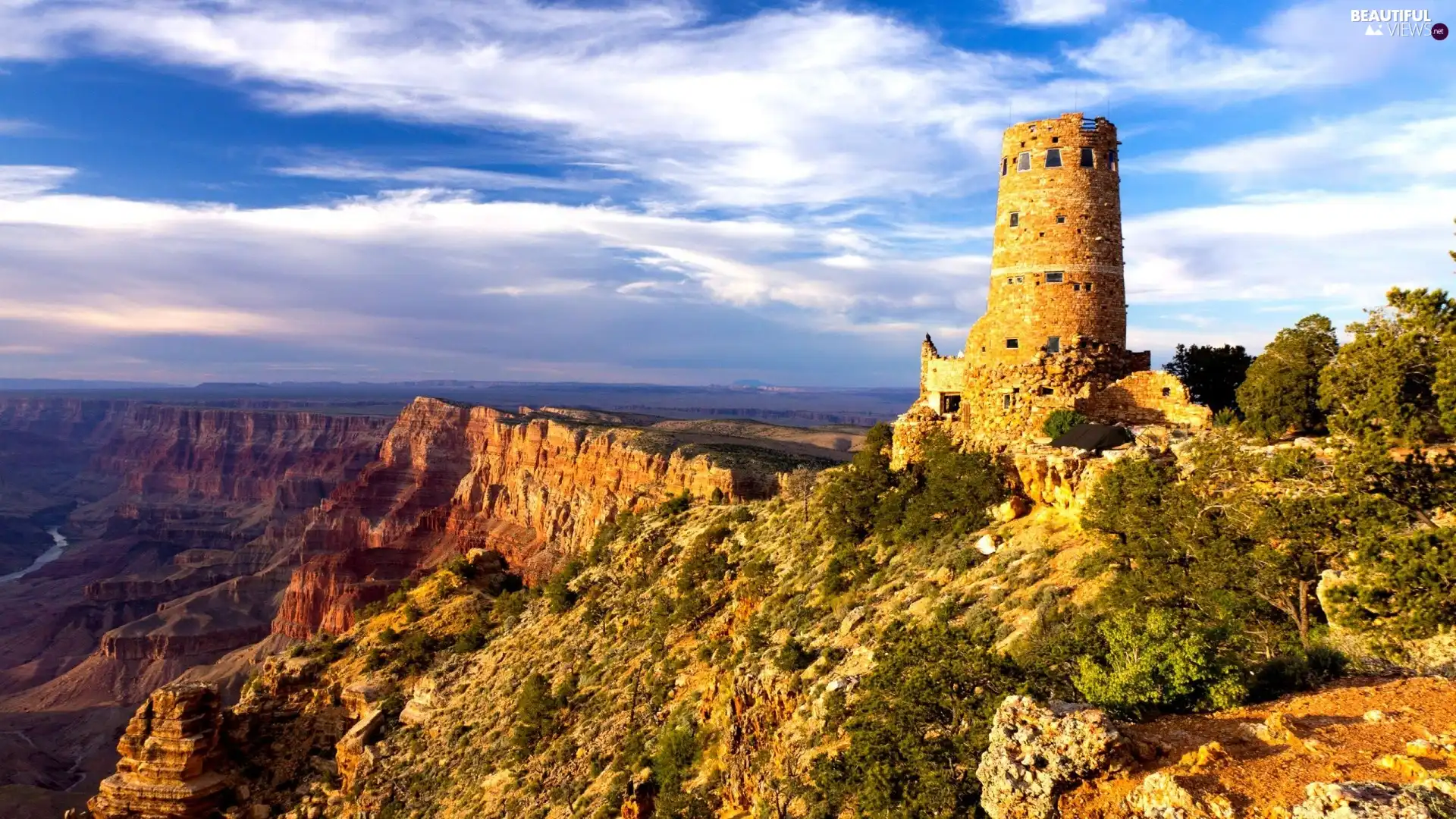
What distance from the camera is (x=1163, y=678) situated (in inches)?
526

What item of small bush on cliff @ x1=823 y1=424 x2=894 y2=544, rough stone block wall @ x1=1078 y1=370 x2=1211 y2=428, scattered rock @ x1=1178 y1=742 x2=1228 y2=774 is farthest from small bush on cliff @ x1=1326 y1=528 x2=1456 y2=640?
small bush on cliff @ x1=823 y1=424 x2=894 y2=544

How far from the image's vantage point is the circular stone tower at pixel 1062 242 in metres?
27.6

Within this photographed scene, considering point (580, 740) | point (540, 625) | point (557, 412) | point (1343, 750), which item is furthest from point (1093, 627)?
A: point (557, 412)

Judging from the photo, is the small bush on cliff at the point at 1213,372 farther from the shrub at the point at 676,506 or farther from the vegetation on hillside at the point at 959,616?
the shrub at the point at 676,506

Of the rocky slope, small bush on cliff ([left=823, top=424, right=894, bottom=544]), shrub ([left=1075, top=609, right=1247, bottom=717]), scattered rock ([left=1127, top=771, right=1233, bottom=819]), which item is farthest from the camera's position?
small bush on cliff ([left=823, top=424, right=894, bottom=544])

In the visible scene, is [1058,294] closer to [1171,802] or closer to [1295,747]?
[1295,747]

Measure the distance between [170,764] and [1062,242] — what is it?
45277 mm

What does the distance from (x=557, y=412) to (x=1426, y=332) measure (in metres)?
139

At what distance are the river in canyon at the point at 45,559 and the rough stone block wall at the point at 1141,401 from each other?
7559 inches

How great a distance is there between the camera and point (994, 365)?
2841 cm

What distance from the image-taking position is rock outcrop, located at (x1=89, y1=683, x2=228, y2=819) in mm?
39188

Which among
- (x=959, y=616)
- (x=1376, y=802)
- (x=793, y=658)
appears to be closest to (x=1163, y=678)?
(x=1376, y=802)

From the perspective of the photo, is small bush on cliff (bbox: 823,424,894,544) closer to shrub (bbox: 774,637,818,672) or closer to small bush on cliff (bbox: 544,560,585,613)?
shrub (bbox: 774,637,818,672)

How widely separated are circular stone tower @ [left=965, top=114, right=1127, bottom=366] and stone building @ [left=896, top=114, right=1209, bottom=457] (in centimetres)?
3
